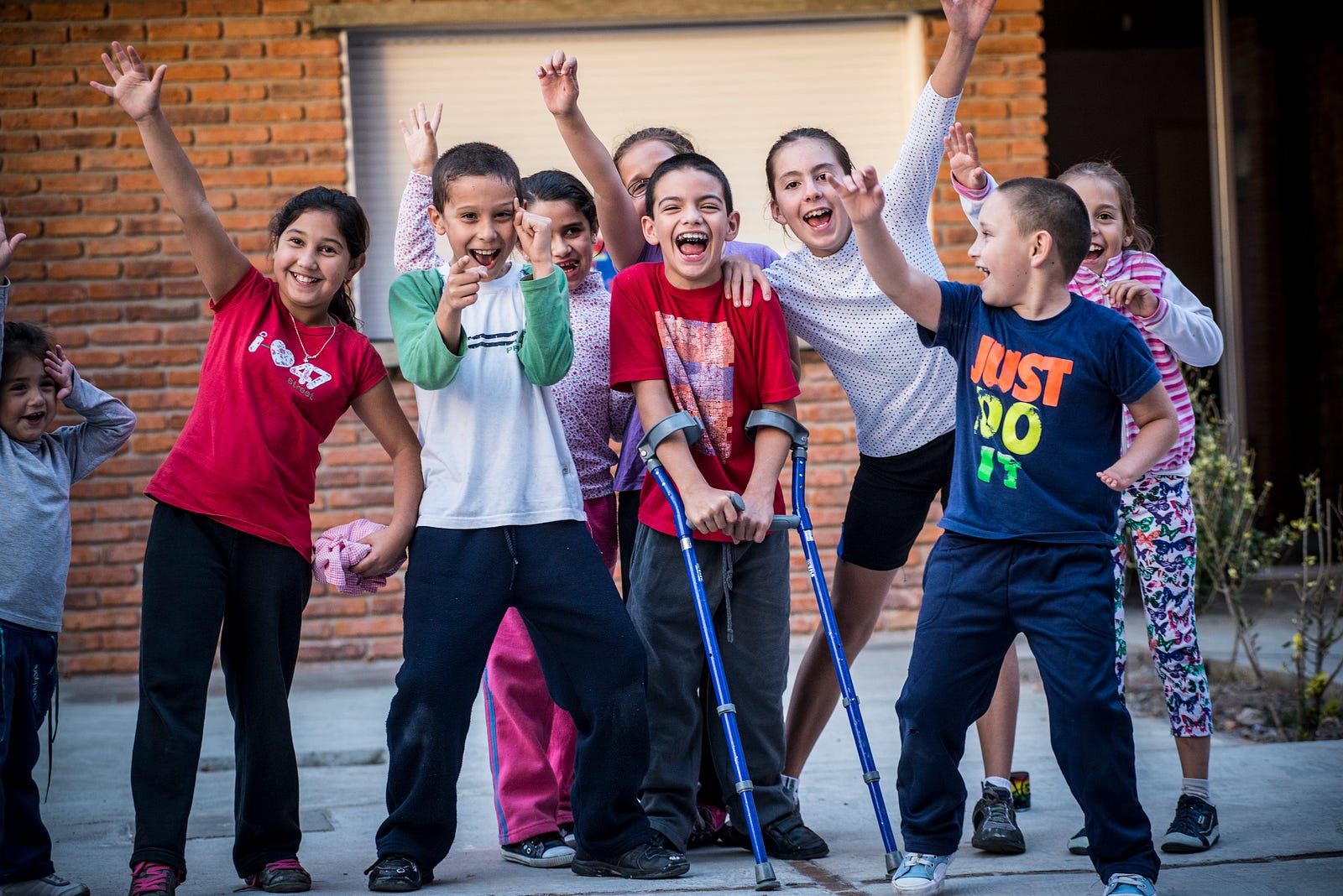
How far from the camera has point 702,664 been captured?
142 inches

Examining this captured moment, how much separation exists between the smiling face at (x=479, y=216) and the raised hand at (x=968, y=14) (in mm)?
1211

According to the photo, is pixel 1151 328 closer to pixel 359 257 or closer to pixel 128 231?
pixel 359 257

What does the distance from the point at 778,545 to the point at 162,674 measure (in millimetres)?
1571

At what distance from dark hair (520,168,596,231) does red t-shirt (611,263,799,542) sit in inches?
15.3

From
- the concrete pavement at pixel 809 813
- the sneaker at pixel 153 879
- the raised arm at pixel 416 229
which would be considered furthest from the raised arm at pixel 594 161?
the sneaker at pixel 153 879

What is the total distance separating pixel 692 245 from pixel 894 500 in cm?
90

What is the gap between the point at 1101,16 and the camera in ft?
30.9

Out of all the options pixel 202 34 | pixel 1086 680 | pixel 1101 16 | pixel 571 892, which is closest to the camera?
pixel 1086 680

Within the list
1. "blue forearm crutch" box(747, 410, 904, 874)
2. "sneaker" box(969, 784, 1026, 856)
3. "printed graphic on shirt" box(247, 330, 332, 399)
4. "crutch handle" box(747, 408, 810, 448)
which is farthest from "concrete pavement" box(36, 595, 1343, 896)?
"printed graphic on shirt" box(247, 330, 332, 399)

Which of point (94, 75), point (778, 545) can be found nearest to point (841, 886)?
point (778, 545)

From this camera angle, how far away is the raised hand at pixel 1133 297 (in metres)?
3.47

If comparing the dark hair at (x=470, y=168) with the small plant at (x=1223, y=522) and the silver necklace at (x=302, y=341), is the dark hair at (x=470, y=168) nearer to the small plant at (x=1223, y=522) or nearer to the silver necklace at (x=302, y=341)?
the silver necklace at (x=302, y=341)

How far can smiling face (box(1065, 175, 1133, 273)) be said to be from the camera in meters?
3.75

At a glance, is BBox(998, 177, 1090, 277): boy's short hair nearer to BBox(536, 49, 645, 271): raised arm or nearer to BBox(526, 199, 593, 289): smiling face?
BBox(536, 49, 645, 271): raised arm
